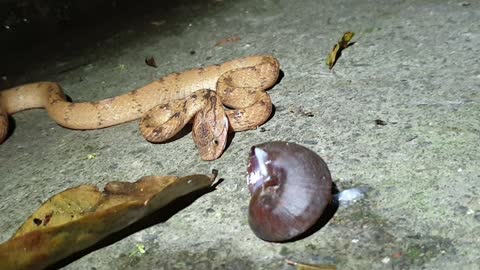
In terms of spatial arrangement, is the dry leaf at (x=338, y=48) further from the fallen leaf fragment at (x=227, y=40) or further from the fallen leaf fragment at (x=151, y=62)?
the fallen leaf fragment at (x=151, y=62)

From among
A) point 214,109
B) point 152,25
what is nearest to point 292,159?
point 214,109

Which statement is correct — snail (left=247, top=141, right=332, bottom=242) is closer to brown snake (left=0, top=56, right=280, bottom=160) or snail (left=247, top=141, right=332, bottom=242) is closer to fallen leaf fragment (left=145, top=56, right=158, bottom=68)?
brown snake (left=0, top=56, right=280, bottom=160)

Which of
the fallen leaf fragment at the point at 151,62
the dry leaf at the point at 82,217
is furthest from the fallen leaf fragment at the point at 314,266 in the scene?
the fallen leaf fragment at the point at 151,62

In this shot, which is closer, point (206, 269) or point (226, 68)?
point (206, 269)

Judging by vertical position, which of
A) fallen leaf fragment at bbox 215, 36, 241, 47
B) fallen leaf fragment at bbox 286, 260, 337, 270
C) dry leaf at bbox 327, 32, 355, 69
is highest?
fallen leaf fragment at bbox 215, 36, 241, 47

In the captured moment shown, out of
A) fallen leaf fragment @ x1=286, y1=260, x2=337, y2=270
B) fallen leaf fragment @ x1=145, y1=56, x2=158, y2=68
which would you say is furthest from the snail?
fallen leaf fragment @ x1=145, y1=56, x2=158, y2=68

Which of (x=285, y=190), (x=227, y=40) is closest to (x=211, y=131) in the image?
(x=285, y=190)

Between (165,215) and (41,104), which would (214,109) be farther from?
(41,104)

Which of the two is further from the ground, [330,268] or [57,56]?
[57,56]
